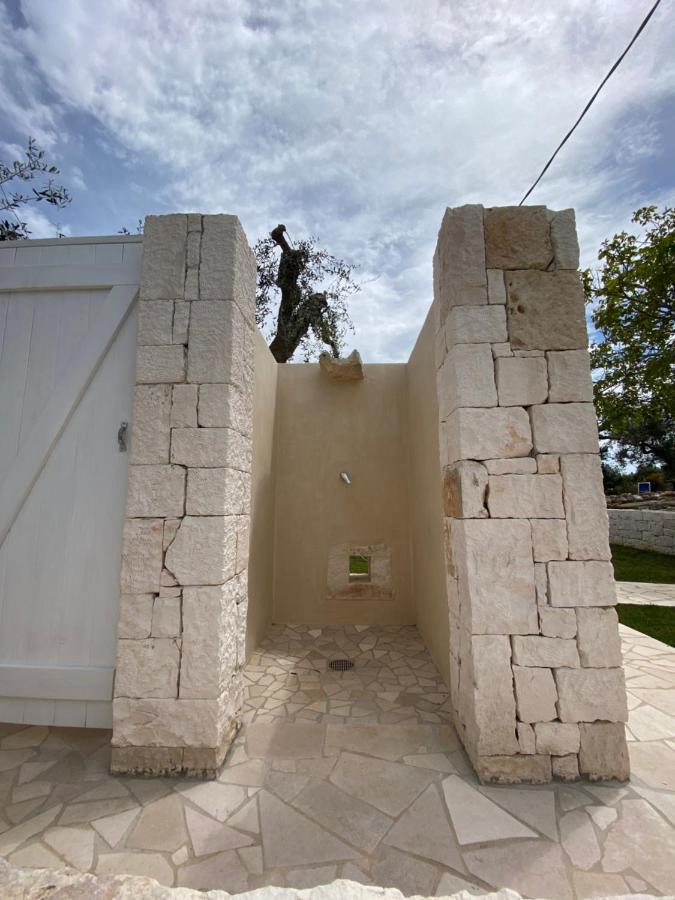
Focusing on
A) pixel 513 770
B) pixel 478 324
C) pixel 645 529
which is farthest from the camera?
pixel 645 529

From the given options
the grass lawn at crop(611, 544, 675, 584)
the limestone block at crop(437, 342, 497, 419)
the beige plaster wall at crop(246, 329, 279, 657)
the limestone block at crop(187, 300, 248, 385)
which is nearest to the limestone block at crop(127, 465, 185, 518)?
the limestone block at crop(187, 300, 248, 385)

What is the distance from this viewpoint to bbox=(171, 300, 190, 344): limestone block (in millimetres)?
2496

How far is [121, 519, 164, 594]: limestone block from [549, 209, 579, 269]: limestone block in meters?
3.01

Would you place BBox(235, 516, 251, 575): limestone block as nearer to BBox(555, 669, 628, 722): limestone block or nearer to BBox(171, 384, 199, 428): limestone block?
BBox(171, 384, 199, 428): limestone block

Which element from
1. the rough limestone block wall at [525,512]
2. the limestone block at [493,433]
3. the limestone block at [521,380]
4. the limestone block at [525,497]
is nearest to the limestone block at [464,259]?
the rough limestone block wall at [525,512]

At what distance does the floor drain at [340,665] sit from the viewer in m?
3.78

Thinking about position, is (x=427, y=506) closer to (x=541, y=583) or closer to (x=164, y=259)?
(x=541, y=583)

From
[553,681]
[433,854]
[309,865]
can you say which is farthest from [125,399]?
[553,681]

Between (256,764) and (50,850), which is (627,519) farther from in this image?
(50,850)

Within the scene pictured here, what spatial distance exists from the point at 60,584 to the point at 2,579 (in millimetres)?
393

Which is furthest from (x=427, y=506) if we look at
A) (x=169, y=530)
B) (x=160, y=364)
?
(x=160, y=364)

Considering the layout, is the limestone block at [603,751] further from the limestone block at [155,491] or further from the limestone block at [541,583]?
the limestone block at [155,491]

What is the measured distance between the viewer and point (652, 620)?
498 cm

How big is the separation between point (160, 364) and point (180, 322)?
30 centimetres
